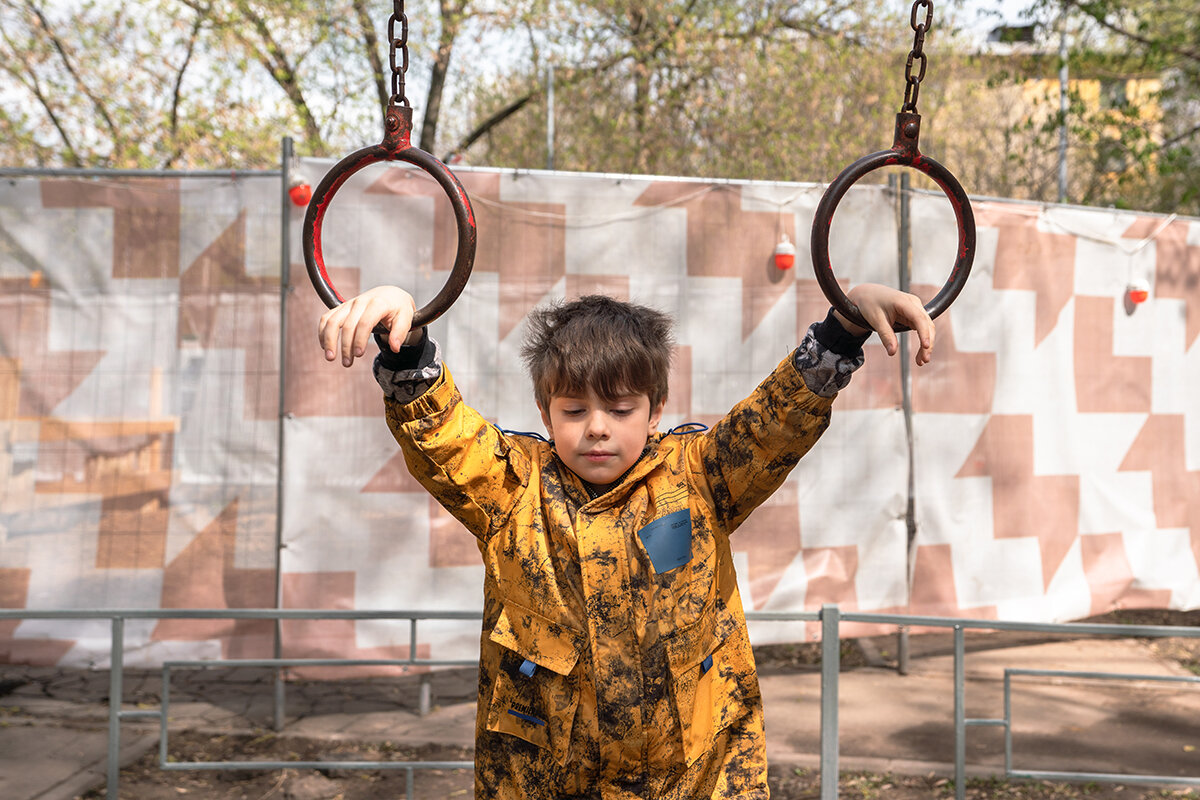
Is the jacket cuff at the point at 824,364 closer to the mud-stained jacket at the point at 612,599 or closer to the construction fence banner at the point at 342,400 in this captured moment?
the mud-stained jacket at the point at 612,599

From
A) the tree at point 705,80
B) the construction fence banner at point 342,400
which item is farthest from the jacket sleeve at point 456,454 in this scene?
the tree at point 705,80

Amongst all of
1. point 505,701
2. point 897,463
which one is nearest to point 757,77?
point 897,463

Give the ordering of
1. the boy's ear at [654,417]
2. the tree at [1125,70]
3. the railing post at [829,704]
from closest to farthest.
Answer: the boy's ear at [654,417]
the railing post at [829,704]
the tree at [1125,70]

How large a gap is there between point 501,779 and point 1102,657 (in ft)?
15.7

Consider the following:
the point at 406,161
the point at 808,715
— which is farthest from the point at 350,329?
the point at 808,715

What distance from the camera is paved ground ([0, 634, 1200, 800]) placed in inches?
150

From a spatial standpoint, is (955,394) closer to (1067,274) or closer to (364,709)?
(1067,274)

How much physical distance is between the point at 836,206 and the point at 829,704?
73.3 inches

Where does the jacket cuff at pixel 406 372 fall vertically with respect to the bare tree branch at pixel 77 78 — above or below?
below

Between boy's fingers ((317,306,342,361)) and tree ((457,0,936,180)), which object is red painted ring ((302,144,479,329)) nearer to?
boy's fingers ((317,306,342,361))

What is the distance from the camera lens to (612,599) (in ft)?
5.16

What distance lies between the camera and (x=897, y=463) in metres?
4.41

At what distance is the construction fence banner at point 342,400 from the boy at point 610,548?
2.46 metres

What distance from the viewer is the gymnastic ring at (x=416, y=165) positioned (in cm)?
168
